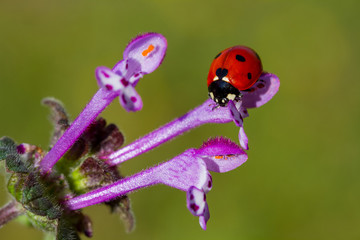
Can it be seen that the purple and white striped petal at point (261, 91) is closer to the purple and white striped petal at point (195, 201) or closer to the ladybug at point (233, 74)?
the ladybug at point (233, 74)

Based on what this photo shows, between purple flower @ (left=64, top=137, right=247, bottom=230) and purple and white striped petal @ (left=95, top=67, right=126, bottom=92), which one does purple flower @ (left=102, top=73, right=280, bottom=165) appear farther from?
purple and white striped petal @ (left=95, top=67, right=126, bottom=92)

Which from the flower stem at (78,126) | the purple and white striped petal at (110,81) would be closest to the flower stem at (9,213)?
the flower stem at (78,126)

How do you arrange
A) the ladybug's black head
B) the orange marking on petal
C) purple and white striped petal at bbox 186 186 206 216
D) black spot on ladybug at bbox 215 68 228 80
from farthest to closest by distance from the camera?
black spot on ladybug at bbox 215 68 228 80 → the ladybug's black head → the orange marking on petal → purple and white striped petal at bbox 186 186 206 216

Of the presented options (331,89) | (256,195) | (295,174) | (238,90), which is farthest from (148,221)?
(238,90)

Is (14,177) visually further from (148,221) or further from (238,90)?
(148,221)

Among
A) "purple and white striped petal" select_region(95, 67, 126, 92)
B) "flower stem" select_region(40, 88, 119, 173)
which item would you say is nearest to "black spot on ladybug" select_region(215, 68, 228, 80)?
"flower stem" select_region(40, 88, 119, 173)
